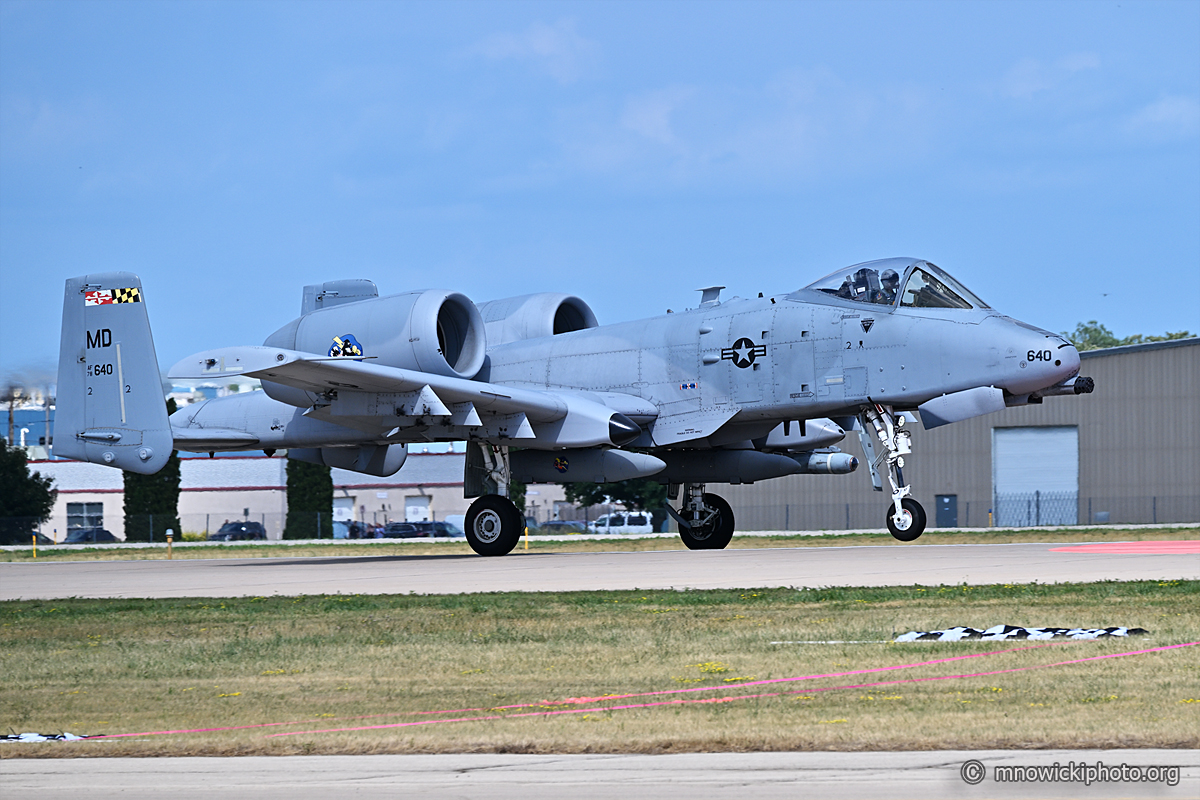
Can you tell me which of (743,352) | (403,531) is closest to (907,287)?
(743,352)

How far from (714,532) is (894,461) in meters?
5.06

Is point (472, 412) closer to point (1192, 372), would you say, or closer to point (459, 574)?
point (459, 574)

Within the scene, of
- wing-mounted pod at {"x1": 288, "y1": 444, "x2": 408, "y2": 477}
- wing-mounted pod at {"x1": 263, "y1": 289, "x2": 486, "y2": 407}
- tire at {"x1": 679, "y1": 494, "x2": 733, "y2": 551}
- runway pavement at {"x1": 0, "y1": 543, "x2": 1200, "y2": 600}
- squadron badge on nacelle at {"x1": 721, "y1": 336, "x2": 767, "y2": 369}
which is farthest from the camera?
wing-mounted pod at {"x1": 288, "y1": 444, "x2": 408, "y2": 477}

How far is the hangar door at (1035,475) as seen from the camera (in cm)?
5247

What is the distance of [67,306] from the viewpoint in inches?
939

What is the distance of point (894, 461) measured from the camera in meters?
20.1

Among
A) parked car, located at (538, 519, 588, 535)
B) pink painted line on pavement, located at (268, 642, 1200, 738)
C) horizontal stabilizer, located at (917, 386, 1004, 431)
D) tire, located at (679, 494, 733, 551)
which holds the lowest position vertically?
parked car, located at (538, 519, 588, 535)

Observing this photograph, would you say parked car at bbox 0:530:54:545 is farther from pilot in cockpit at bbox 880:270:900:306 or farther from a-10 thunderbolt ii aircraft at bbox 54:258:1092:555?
pilot in cockpit at bbox 880:270:900:306

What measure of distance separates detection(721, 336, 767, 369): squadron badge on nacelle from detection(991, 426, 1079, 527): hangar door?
33985 millimetres

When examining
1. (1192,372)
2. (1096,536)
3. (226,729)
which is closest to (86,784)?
(226,729)

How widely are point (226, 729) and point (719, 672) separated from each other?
313 centimetres

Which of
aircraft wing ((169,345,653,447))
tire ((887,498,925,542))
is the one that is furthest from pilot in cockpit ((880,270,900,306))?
aircraft wing ((169,345,653,447))

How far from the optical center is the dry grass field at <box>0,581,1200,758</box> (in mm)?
6609

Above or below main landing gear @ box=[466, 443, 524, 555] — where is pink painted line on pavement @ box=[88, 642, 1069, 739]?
below
